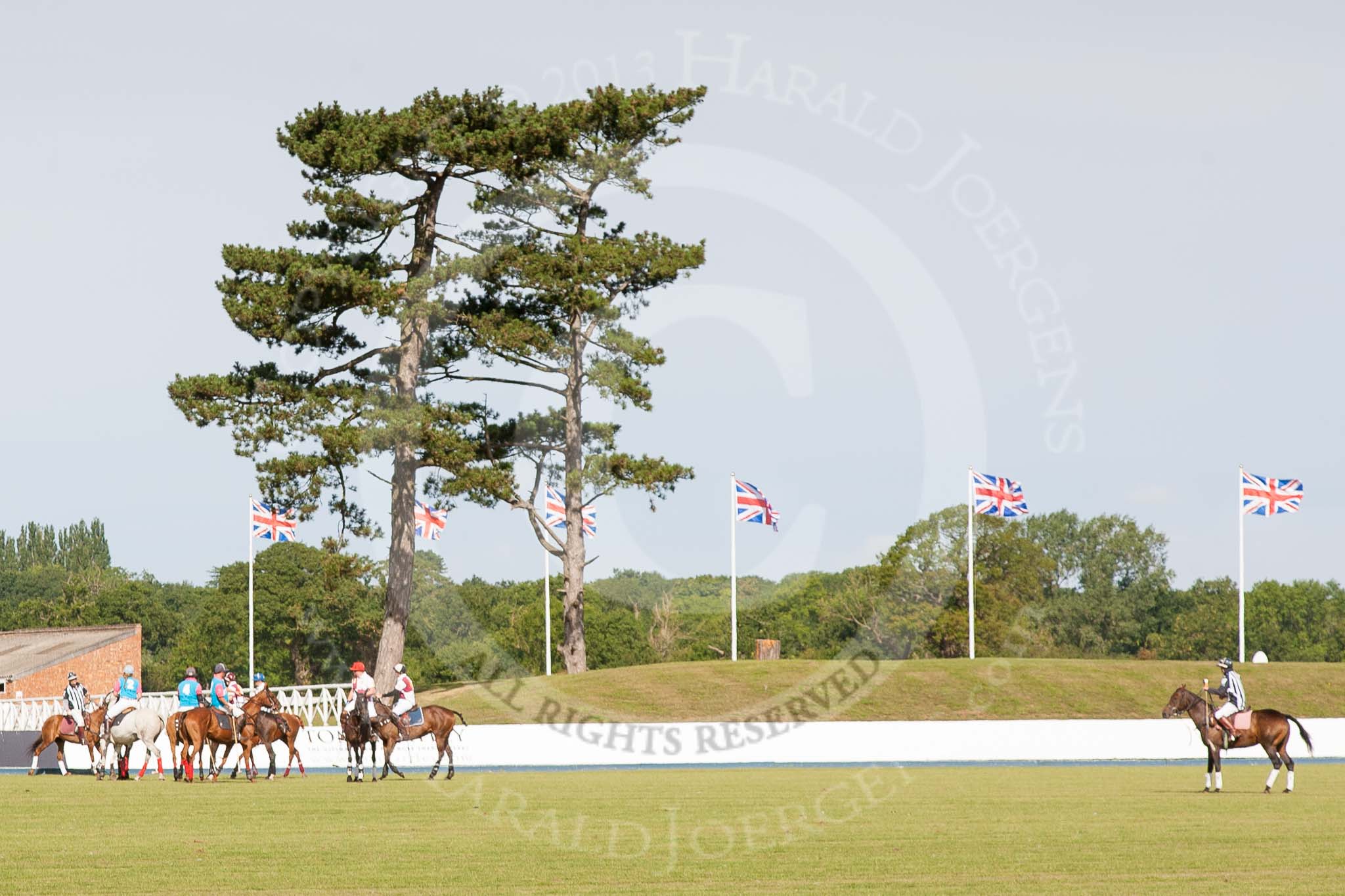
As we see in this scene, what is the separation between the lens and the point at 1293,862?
14.7 meters

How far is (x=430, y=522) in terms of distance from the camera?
49438 mm

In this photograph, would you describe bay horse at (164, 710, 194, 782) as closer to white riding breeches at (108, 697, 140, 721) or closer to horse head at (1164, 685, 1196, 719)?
white riding breeches at (108, 697, 140, 721)

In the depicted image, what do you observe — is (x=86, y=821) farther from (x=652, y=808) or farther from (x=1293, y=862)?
(x=1293, y=862)

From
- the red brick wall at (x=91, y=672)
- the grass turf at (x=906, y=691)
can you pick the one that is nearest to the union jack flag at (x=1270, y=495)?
the grass turf at (x=906, y=691)

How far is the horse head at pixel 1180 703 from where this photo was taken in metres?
27.4

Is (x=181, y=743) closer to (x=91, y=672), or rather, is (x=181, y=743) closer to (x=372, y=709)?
(x=372, y=709)

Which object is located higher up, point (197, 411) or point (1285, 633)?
point (197, 411)

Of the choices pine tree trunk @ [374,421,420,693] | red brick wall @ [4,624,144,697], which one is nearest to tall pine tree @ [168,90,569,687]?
pine tree trunk @ [374,421,420,693]

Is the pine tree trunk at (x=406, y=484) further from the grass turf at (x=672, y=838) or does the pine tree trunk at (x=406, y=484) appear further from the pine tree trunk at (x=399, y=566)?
the grass turf at (x=672, y=838)

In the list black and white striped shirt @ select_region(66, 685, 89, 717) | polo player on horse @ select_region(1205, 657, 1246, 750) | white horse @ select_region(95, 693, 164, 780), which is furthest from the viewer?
black and white striped shirt @ select_region(66, 685, 89, 717)

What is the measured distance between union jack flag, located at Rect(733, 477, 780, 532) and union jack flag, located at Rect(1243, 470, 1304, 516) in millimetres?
16266

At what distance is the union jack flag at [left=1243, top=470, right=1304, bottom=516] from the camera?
53.1m

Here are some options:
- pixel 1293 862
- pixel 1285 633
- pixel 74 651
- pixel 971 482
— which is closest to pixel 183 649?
pixel 74 651

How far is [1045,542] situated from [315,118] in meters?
67.1
